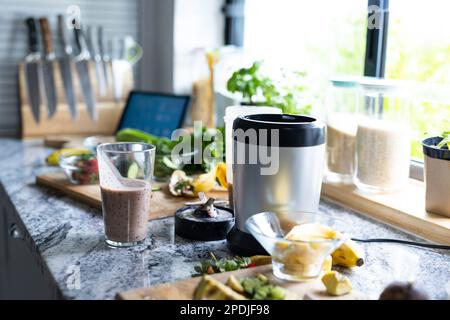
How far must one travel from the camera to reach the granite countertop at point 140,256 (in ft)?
2.74

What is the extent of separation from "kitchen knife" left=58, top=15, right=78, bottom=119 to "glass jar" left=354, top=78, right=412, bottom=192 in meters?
1.04

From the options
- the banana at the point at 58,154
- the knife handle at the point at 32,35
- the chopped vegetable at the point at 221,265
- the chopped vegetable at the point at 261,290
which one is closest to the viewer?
the chopped vegetable at the point at 261,290

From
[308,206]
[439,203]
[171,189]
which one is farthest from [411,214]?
[171,189]

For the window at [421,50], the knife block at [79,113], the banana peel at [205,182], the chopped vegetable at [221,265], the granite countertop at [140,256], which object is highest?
the window at [421,50]

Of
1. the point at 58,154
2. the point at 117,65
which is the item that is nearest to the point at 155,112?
the point at 117,65

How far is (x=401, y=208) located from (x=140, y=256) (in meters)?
0.50

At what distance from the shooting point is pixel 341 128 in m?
1.25

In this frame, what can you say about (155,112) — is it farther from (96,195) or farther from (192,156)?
(96,195)

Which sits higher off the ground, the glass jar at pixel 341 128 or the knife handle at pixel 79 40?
Result: the knife handle at pixel 79 40

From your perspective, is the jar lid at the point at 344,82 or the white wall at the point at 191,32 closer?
the jar lid at the point at 344,82

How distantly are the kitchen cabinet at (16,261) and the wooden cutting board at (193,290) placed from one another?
28 cm

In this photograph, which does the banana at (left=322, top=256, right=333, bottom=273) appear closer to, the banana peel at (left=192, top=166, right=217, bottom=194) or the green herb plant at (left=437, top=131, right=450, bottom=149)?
the green herb plant at (left=437, top=131, right=450, bottom=149)

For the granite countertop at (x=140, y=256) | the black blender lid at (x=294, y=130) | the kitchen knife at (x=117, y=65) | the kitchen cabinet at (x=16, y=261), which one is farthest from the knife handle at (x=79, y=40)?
the black blender lid at (x=294, y=130)

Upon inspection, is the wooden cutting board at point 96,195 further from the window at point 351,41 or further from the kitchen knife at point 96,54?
the kitchen knife at point 96,54
